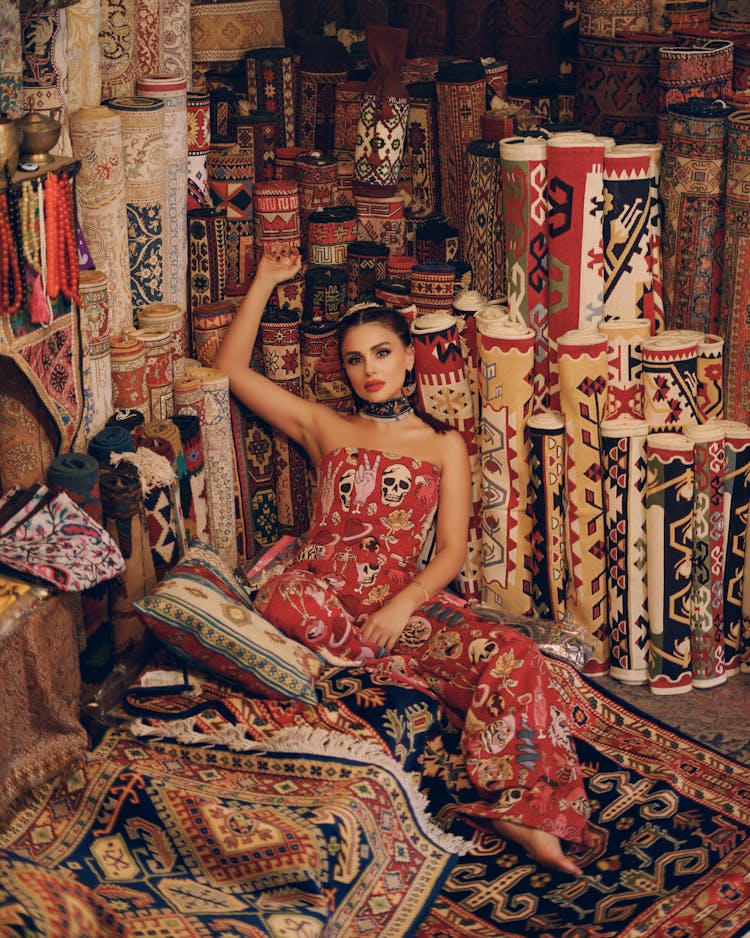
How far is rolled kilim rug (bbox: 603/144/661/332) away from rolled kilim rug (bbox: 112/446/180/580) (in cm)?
156

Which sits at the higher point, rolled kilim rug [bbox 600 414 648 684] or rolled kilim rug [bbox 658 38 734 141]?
rolled kilim rug [bbox 658 38 734 141]

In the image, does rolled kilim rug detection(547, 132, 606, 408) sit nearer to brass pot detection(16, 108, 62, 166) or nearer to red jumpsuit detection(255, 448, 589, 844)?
red jumpsuit detection(255, 448, 589, 844)

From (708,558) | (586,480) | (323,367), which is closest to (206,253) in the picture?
(323,367)

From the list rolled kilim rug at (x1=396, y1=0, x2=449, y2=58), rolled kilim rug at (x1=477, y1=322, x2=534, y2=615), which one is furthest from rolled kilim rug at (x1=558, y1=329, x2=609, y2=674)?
rolled kilim rug at (x1=396, y1=0, x2=449, y2=58)

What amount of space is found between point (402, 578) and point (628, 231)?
1.34 meters

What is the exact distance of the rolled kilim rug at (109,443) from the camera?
391 cm

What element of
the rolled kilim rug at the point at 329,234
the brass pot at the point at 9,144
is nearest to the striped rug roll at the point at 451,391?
the rolled kilim rug at the point at 329,234

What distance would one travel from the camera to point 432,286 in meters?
4.69

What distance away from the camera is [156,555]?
4.10 meters

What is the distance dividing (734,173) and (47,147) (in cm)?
215

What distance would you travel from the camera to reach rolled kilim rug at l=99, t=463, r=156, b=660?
3824 millimetres

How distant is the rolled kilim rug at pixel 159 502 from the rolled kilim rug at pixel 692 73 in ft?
6.63

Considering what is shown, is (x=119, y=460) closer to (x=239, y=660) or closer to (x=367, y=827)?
(x=239, y=660)

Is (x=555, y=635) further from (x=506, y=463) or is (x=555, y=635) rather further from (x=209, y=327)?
(x=209, y=327)
